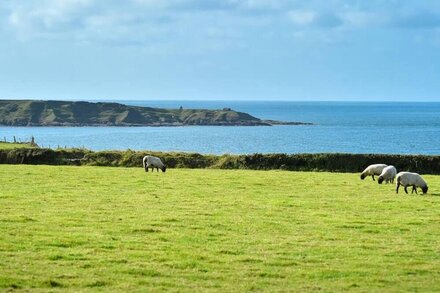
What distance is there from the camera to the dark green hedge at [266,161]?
54.8m

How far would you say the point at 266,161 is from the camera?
5622 cm

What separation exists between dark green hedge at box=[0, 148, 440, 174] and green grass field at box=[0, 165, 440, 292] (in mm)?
20547

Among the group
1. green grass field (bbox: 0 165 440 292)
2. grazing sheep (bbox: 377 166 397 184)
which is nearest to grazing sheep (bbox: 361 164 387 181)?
grazing sheep (bbox: 377 166 397 184)

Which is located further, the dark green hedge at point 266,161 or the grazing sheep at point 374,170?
the dark green hedge at point 266,161

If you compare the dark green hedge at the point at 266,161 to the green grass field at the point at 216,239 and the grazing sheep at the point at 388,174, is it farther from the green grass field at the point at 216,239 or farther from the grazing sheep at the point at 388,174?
the green grass field at the point at 216,239

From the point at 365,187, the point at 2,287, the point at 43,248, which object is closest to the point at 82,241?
the point at 43,248

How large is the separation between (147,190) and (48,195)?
4.85 meters

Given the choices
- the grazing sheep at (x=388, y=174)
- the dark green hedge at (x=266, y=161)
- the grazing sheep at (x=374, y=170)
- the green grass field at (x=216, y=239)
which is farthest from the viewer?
the dark green hedge at (x=266, y=161)

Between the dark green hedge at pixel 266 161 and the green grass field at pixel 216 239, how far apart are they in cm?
2055

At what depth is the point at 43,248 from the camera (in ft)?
60.3

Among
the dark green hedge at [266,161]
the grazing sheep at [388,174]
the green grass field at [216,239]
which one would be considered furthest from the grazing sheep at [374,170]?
the dark green hedge at [266,161]

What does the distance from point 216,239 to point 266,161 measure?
1423 inches

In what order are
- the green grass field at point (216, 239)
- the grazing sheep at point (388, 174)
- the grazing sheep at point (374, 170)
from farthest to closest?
the grazing sheep at point (374, 170), the grazing sheep at point (388, 174), the green grass field at point (216, 239)

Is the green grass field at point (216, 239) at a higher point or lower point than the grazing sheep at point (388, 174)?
lower
